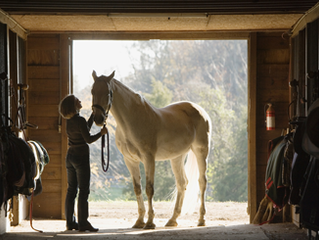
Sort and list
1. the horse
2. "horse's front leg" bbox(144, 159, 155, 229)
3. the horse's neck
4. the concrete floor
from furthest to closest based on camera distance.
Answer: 1. "horse's front leg" bbox(144, 159, 155, 229)
2. the horse's neck
3. the horse
4. the concrete floor

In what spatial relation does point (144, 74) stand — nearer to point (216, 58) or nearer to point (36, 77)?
point (216, 58)

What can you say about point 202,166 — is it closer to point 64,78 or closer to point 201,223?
point 201,223

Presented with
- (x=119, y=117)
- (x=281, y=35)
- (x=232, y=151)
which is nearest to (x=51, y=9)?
(x=119, y=117)

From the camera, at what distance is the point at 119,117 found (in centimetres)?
383

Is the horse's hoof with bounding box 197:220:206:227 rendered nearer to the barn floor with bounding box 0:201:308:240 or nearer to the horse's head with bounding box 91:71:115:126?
the barn floor with bounding box 0:201:308:240

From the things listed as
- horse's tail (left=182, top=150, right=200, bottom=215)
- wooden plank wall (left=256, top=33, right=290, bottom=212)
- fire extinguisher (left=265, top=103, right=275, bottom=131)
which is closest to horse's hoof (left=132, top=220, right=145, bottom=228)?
horse's tail (left=182, top=150, right=200, bottom=215)

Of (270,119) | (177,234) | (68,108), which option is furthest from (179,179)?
(68,108)

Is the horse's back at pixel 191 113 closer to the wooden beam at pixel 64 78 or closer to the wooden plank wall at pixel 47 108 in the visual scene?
the wooden beam at pixel 64 78

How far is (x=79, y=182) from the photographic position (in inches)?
139

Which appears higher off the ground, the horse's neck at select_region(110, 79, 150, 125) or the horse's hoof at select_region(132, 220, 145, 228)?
the horse's neck at select_region(110, 79, 150, 125)

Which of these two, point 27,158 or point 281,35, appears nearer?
point 27,158

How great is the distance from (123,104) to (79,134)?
60 centimetres

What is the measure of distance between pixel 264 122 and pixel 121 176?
7483 mm

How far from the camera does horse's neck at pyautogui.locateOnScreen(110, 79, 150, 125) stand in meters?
3.79
